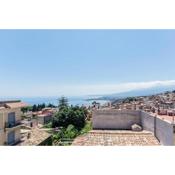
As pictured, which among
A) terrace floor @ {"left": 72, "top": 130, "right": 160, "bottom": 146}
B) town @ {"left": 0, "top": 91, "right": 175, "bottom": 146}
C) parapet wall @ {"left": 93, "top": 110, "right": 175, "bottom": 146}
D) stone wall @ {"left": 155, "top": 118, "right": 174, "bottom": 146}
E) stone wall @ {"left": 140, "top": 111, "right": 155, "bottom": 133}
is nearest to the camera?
stone wall @ {"left": 155, "top": 118, "right": 174, "bottom": 146}

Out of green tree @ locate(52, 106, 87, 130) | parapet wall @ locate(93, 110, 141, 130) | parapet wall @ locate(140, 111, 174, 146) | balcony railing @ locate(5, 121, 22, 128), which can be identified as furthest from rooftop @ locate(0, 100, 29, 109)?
green tree @ locate(52, 106, 87, 130)

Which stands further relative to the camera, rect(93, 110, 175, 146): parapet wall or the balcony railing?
rect(93, 110, 175, 146): parapet wall

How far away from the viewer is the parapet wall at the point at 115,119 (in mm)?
7574

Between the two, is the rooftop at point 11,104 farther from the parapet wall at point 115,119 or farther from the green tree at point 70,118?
the green tree at point 70,118

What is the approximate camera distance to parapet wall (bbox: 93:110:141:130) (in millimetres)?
7574

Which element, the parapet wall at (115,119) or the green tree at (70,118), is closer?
the parapet wall at (115,119)

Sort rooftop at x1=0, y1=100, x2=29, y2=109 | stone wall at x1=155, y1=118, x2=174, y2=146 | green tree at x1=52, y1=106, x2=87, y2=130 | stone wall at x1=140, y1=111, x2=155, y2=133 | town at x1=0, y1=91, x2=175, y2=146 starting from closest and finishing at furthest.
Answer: stone wall at x1=155, y1=118, x2=174, y2=146
rooftop at x1=0, y1=100, x2=29, y2=109
town at x1=0, y1=91, x2=175, y2=146
stone wall at x1=140, y1=111, x2=155, y2=133
green tree at x1=52, y1=106, x2=87, y2=130

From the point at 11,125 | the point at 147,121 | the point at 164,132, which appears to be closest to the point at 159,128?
the point at 164,132

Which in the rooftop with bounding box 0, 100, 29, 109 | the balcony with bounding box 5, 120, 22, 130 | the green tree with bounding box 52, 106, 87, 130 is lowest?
the green tree with bounding box 52, 106, 87, 130

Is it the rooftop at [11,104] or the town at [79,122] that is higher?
the rooftop at [11,104]

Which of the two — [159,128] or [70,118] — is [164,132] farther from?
[70,118]

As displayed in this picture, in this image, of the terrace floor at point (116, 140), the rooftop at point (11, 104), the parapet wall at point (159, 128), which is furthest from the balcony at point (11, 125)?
the parapet wall at point (159, 128)

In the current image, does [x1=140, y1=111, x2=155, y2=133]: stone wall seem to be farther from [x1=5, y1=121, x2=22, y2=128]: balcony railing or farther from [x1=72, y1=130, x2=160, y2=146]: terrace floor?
[x1=5, y1=121, x2=22, y2=128]: balcony railing
